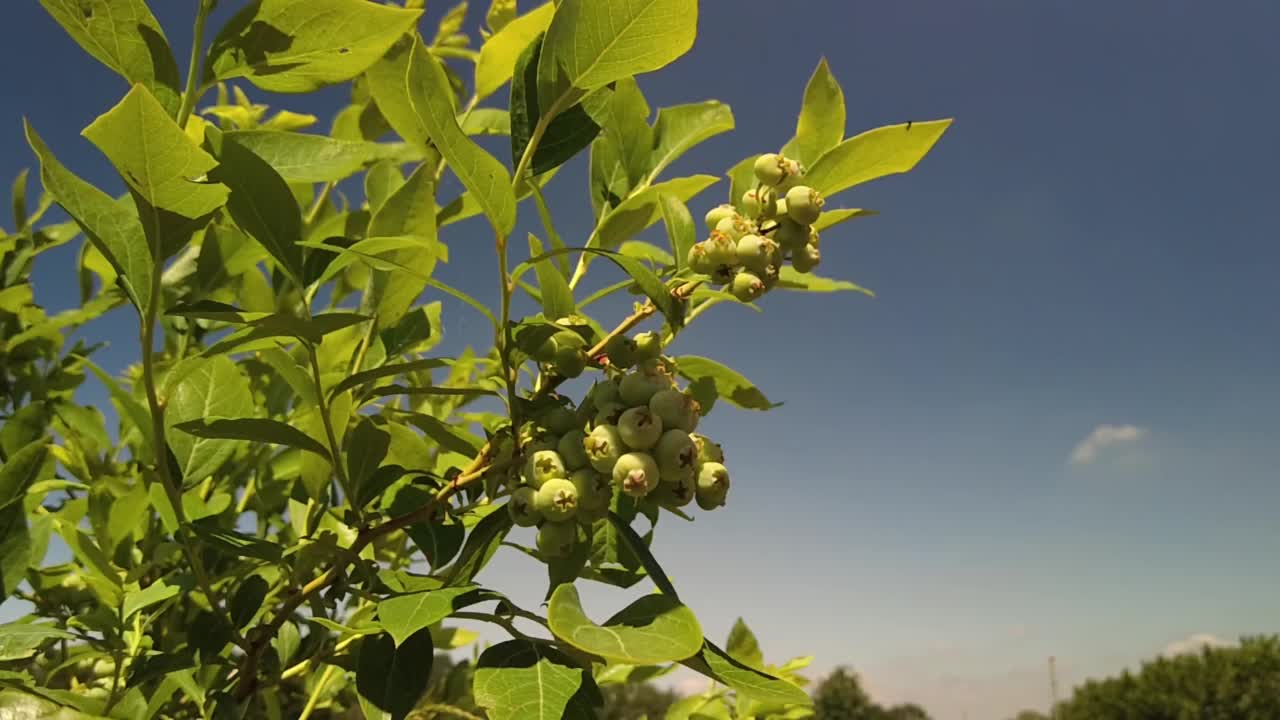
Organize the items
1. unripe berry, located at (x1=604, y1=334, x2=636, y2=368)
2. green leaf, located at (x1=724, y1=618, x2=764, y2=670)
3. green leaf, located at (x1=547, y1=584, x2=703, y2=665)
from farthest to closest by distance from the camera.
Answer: green leaf, located at (x1=724, y1=618, x2=764, y2=670), unripe berry, located at (x1=604, y1=334, x2=636, y2=368), green leaf, located at (x1=547, y1=584, x2=703, y2=665)

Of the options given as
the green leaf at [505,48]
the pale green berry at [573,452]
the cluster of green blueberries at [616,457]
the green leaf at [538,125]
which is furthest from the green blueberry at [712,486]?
the green leaf at [505,48]

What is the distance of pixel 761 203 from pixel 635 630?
406 millimetres

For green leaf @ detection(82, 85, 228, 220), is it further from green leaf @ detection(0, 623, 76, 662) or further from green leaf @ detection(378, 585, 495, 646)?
green leaf @ detection(0, 623, 76, 662)

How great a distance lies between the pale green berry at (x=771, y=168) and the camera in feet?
2.57

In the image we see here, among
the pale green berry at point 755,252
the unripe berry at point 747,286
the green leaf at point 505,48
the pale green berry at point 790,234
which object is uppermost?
the green leaf at point 505,48

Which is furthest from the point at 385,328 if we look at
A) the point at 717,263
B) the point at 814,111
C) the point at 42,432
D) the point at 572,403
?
the point at 42,432

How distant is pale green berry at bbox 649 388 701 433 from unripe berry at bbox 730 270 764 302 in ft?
0.34

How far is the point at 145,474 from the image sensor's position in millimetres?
1122

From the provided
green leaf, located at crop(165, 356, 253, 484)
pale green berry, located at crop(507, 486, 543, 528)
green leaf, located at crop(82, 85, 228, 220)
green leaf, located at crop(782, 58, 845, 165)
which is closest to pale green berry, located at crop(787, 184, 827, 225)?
green leaf, located at crop(782, 58, 845, 165)

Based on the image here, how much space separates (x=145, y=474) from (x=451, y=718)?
855 mm

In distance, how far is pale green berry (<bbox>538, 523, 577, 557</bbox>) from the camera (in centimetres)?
75

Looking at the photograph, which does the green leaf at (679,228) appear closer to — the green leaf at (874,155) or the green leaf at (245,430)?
the green leaf at (874,155)

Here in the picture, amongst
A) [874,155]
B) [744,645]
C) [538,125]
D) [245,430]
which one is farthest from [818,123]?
[744,645]

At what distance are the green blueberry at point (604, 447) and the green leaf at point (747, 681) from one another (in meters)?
0.17
